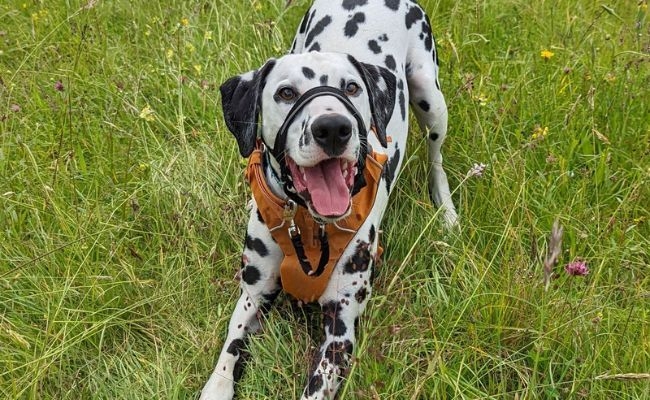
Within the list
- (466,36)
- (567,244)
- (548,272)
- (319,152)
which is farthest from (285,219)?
(466,36)

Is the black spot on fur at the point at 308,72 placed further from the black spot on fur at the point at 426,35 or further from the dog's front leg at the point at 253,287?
the black spot on fur at the point at 426,35

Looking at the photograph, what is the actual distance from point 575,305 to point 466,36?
2.21m

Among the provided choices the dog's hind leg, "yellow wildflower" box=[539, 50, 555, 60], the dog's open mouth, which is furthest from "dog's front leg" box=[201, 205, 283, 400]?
"yellow wildflower" box=[539, 50, 555, 60]

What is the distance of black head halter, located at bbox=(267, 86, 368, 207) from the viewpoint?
8.07 feet

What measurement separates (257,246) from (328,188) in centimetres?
51

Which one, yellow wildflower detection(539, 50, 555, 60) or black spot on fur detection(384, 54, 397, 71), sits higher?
black spot on fur detection(384, 54, 397, 71)

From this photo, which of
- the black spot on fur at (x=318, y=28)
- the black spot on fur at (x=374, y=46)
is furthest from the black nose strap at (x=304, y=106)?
the black spot on fur at (x=318, y=28)

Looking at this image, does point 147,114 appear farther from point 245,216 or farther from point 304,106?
point 304,106

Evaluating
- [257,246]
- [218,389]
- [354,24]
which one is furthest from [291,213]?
[354,24]

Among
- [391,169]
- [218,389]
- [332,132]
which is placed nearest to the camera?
[332,132]

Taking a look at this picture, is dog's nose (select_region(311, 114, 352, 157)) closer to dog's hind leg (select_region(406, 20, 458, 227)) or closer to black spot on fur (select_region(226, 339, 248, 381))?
black spot on fur (select_region(226, 339, 248, 381))

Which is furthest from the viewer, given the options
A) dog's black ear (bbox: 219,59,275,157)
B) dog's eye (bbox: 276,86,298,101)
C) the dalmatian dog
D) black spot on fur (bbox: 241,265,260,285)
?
black spot on fur (bbox: 241,265,260,285)

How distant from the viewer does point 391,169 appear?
3.31 metres

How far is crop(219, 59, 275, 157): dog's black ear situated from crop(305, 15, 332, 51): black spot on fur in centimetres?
95
